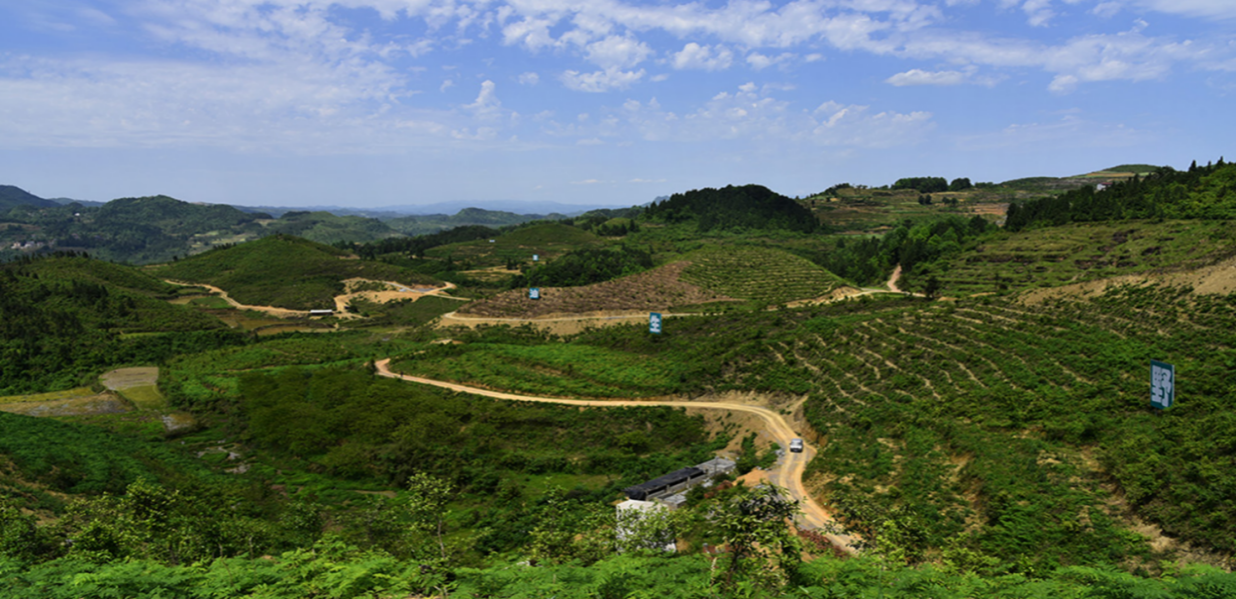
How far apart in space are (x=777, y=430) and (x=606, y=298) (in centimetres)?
5395

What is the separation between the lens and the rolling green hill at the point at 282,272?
14000cm

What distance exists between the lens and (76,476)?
3781cm

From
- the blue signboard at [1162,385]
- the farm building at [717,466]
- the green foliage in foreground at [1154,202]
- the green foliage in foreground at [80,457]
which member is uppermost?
the green foliage in foreground at [1154,202]

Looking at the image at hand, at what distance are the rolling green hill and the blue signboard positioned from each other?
450 feet

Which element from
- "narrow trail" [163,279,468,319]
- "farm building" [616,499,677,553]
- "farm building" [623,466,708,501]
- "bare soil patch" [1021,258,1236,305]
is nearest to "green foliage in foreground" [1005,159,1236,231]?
"bare soil patch" [1021,258,1236,305]

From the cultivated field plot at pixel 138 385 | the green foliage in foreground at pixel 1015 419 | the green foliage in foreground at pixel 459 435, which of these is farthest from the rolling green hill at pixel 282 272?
the green foliage in foreground at pixel 1015 419

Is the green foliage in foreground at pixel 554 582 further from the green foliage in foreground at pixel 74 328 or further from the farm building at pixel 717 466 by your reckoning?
the green foliage in foreground at pixel 74 328

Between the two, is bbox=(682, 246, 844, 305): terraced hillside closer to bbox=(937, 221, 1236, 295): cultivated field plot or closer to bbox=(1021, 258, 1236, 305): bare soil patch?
bbox=(937, 221, 1236, 295): cultivated field plot

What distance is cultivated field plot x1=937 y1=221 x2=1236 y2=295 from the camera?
195 feet

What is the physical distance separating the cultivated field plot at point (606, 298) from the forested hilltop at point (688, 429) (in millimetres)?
700

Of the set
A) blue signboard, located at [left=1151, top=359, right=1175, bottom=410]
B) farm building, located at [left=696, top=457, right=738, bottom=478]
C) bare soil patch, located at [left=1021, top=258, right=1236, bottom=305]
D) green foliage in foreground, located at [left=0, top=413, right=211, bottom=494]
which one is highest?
bare soil patch, located at [left=1021, top=258, right=1236, bottom=305]

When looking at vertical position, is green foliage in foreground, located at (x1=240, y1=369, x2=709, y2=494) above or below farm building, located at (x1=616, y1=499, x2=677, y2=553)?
below

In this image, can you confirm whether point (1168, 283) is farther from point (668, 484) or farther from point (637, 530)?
point (637, 530)

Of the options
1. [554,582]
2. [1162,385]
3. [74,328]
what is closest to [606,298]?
Answer: [1162,385]
